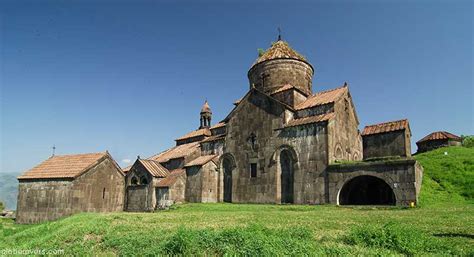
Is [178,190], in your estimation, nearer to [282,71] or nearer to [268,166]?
[268,166]

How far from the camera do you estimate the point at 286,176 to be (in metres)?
23.5

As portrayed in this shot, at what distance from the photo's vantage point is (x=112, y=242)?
8688 mm

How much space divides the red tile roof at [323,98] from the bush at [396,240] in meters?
16.3

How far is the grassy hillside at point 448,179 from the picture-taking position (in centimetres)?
1995

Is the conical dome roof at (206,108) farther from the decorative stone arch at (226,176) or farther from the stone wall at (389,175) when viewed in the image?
the stone wall at (389,175)

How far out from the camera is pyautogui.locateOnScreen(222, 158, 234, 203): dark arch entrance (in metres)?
26.8

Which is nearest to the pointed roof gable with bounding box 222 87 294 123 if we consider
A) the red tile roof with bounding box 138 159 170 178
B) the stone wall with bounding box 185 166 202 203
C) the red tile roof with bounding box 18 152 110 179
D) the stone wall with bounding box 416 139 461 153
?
the stone wall with bounding box 185 166 202 203

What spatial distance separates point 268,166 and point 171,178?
8.39 meters

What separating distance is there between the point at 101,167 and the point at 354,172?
54.1 ft

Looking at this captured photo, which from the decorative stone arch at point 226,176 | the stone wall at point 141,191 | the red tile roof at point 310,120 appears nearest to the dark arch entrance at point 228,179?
the decorative stone arch at point 226,176

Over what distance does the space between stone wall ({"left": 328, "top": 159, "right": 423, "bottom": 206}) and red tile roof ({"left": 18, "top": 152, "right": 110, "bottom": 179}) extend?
15.5 m

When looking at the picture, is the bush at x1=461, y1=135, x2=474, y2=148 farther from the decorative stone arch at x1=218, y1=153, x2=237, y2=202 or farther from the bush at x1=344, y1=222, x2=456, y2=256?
the bush at x1=344, y1=222, x2=456, y2=256

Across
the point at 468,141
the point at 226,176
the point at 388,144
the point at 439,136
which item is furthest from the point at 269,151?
the point at 468,141

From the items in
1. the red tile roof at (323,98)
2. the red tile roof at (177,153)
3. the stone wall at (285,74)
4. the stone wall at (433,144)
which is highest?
the stone wall at (285,74)
